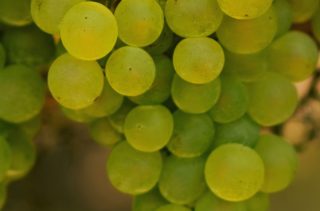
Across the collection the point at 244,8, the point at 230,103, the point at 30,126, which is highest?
the point at 244,8

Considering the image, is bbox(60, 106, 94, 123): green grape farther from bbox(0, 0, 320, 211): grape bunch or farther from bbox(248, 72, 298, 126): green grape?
bbox(248, 72, 298, 126): green grape

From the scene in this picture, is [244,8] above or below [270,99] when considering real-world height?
above

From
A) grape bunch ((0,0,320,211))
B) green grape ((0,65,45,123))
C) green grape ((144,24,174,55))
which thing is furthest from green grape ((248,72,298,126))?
green grape ((0,65,45,123))

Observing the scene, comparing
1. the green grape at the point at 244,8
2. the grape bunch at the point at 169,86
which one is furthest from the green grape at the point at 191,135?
the green grape at the point at 244,8

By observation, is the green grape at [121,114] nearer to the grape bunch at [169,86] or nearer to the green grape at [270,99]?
the grape bunch at [169,86]

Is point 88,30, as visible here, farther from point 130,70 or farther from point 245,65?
point 245,65

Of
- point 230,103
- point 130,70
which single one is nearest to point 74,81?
point 130,70

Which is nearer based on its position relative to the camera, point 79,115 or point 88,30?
point 88,30
